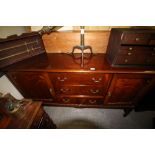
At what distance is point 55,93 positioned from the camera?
158 centimetres

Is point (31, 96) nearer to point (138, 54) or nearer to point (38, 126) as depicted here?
point (38, 126)

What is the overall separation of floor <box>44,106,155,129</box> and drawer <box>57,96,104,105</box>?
10.2 inches

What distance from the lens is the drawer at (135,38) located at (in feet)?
3.35

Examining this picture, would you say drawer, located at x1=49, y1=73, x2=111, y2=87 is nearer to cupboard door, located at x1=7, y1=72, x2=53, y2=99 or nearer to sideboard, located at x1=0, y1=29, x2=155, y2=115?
sideboard, located at x1=0, y1=29, x2=155, y2=115

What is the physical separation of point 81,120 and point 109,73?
0.97 m

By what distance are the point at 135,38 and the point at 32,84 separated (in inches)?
51.9

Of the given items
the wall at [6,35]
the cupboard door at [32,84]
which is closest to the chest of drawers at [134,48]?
the cupboard door at [32,84]

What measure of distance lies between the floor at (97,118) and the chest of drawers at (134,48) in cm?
99

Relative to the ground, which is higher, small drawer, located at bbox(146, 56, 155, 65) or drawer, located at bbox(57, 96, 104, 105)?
small drawer, located at bbox(146, 56, 155, 65)

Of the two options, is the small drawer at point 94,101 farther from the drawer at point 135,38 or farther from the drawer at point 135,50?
the drawer at point 135,38

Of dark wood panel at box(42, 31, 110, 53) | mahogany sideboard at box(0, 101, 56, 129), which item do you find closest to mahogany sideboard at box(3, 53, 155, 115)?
dark wood panel at box(42, 31, 110, 53)

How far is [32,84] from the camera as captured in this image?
4.82ft

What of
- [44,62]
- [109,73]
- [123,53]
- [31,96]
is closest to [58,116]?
→ [31,96]

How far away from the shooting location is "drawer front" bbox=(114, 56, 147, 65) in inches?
46.5
